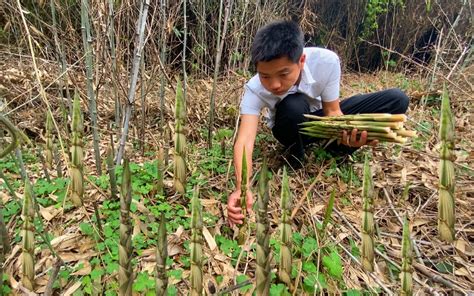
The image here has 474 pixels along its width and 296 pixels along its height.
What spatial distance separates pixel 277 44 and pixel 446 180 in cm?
120

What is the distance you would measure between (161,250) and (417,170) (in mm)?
1870

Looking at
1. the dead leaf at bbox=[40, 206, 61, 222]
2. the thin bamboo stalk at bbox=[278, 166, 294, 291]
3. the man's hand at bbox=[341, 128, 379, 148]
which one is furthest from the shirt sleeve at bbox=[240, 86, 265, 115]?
the thin bamboo stalk at bbox=[278, 166, 294, 291]

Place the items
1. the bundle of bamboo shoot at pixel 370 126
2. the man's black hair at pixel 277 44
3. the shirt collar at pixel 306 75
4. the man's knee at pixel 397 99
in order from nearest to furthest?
the bundle of bamboo shoot at pixel 370 126, the man's black hair at pixel 277 44, the shirt collar at pixel 306 75, the man's knee at pixel 397 99

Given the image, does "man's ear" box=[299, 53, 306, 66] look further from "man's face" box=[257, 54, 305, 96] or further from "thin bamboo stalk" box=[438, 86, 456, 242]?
"thin bamboo stalk" box=[438, 86, 456, 242]

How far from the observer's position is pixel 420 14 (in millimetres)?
5668

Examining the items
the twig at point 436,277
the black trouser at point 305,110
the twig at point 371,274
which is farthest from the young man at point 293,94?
the twig at point 436,277

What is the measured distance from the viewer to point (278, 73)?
1674 millimetres

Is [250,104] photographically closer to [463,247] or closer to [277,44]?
[277,44]

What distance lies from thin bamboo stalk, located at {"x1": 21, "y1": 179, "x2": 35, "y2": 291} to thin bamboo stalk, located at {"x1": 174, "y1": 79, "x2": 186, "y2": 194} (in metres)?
0.31

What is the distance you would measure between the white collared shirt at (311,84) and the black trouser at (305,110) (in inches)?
2.3

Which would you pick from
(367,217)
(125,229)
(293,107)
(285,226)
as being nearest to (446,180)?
(367,217)

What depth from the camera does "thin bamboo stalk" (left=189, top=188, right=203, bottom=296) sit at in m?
0.62

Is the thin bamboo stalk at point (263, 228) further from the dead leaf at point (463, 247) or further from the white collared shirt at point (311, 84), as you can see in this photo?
the white collared shirt at point (311, 84)

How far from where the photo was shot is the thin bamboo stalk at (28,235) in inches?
29.9
